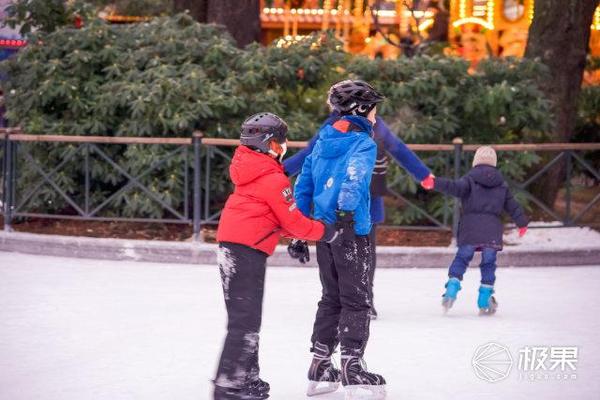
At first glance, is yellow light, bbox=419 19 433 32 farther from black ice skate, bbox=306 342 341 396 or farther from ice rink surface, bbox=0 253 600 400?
black ice skate, bbox=306 342 341 396

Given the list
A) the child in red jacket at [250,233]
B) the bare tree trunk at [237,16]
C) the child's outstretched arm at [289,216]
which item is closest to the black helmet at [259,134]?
the child in red jacket at [250,233]

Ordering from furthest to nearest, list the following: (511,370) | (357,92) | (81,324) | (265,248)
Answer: (81,324), (511,370), (357,92), (265,248)

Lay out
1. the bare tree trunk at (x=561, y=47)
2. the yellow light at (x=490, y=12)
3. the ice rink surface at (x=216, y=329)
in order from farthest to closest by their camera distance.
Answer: the yellow light at (x=490, y=12) → the bare tree trunk at (x=561, y=47) → the ice rink surface at (x=216, y=329)

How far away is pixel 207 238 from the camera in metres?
12.4

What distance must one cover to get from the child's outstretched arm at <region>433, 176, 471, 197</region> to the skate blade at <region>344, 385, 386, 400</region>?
2507 mm

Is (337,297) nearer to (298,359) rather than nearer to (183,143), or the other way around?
(298,359)

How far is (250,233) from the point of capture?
5.82 m

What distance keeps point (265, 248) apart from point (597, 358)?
8.73ft

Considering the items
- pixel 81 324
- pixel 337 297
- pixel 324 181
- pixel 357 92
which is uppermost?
pixel 357 92

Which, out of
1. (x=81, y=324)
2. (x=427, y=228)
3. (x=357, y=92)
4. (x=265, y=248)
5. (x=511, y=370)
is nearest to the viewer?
(x=265, y=248)

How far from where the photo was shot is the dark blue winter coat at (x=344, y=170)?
6.02 meters

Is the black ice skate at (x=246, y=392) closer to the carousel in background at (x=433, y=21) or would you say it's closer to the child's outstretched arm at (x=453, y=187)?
the child's outstretched arm at (x=453, y=187)

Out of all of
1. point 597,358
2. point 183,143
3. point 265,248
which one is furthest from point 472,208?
point 183,143

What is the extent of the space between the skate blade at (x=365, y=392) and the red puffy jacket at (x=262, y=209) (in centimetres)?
89
